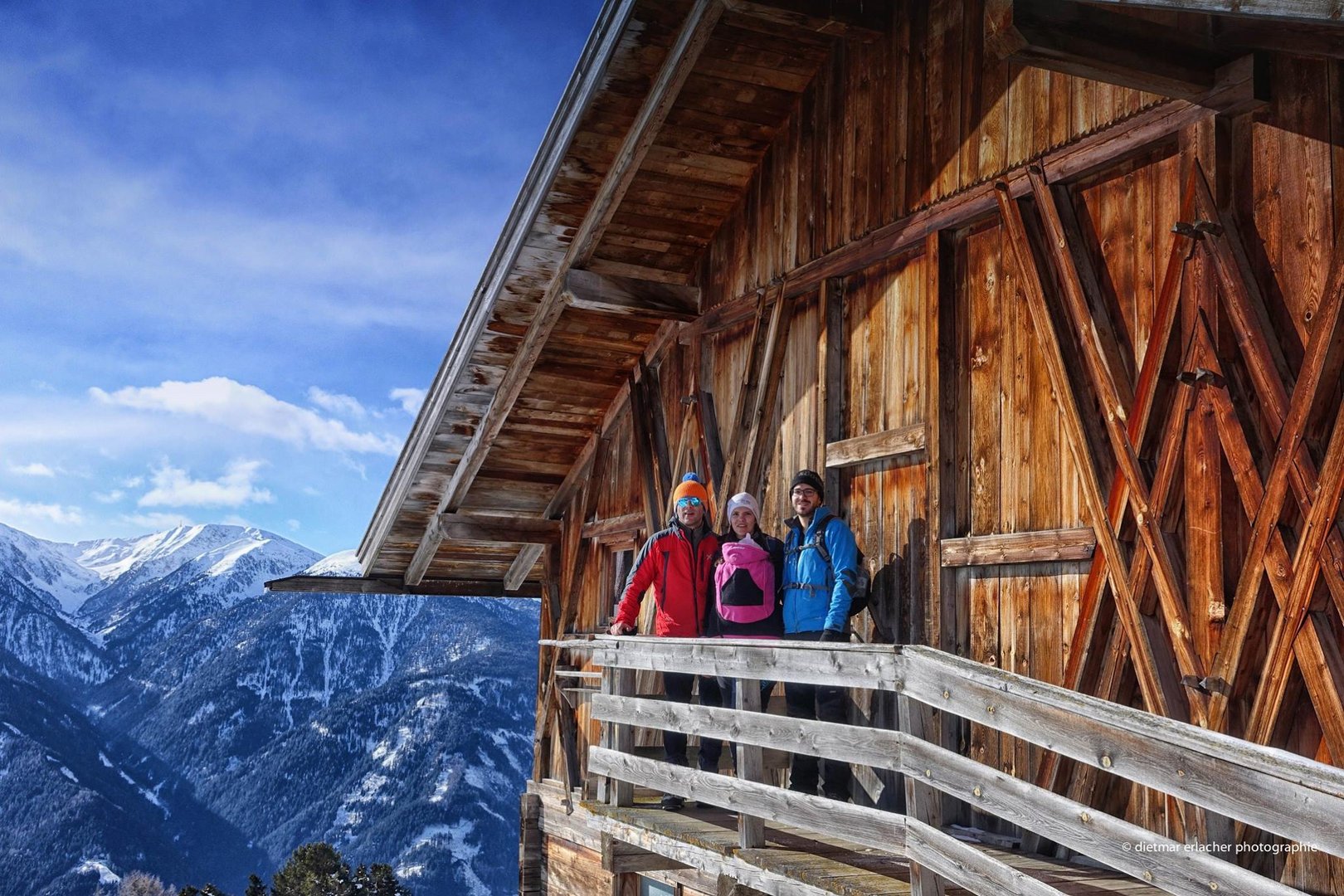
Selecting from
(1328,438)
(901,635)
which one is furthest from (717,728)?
(1328,438)

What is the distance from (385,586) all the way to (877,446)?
9.19 meters

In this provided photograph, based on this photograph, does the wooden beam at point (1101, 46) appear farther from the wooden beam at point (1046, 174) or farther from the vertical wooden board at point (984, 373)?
the vertical wooden board at point (984, 373)

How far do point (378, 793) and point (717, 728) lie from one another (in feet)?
499

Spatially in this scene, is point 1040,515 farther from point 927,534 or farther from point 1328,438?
point 1328,438

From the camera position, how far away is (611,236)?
36.0 feet

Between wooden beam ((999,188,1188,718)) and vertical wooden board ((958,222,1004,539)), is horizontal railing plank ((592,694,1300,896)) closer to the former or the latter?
wooden beam ((999,188,1188,718))

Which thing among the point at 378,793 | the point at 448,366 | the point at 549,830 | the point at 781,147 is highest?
the point at 781,147

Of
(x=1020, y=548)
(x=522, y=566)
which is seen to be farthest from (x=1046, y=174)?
(x=522, y=566)

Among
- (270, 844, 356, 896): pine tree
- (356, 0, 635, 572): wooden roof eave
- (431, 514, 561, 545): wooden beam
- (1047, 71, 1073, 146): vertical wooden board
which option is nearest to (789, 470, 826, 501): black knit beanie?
(1047, 71, 1073, 146): vertical wooden board

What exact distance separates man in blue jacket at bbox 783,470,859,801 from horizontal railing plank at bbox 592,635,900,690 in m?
0.56

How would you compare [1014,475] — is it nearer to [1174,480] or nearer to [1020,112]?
[1174,480]

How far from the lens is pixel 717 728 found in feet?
23.5

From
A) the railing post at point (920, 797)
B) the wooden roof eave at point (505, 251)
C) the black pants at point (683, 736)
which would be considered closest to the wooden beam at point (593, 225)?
the wooden roof eave at point (505, 251)

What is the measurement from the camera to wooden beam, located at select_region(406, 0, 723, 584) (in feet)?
28.5
